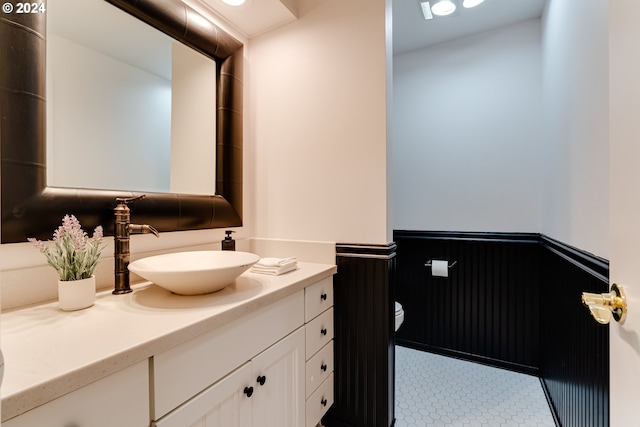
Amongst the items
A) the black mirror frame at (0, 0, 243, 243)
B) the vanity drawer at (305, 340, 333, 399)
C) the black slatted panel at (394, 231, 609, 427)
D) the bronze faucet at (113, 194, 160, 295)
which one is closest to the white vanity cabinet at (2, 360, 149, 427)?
the bronze faucet at (113, 194, 160, 295)

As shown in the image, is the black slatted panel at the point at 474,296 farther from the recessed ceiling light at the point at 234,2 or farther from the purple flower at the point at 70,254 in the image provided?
the purple flower at the point at 70,254

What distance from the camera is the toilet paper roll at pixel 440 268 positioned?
7.11ft

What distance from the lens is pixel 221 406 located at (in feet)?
2.70

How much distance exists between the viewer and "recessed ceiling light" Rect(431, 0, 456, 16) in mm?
1840

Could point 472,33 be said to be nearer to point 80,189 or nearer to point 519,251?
point 519,251

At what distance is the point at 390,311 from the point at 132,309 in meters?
1.09

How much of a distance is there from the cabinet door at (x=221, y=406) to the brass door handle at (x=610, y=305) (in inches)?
35.8

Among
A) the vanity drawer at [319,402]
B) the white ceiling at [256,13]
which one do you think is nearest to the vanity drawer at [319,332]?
the vanity drawer at [319,402]

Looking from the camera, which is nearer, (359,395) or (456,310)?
(359,395)

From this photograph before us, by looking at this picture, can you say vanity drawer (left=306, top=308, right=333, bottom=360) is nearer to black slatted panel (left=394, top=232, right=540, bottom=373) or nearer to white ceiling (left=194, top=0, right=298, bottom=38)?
black slatted panel (left=394, top=232, right=540, bottom=373)

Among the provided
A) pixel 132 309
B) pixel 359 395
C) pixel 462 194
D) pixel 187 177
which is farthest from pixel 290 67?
pixel 359 395

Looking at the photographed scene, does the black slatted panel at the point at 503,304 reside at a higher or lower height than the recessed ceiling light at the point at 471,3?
lower

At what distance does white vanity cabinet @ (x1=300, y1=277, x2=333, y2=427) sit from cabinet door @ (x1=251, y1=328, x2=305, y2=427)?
55mm

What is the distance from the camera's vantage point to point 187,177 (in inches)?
56.7
